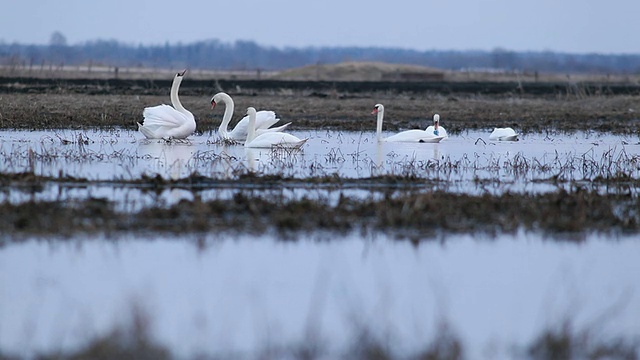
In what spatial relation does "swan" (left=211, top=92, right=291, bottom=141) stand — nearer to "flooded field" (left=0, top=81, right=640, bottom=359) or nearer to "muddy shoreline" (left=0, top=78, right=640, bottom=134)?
"muddy shoreline" (left=0, top=78, right=640, bottom=134)

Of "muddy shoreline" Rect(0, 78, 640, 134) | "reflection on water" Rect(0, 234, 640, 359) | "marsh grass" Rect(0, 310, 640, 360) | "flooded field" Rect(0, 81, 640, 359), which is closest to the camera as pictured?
"marsh grass" Rect(0, 310, 640, 360)

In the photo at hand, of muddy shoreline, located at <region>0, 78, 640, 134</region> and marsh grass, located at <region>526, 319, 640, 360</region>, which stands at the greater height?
marsh grass, located at <region>526, 319, 640, 360</region>

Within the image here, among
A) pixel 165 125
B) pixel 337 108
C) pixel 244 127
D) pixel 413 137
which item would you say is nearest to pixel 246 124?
pixel 244 127

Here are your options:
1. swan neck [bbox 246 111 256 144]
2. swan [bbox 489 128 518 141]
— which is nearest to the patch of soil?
swan neck [bbox 246 111 256 144]

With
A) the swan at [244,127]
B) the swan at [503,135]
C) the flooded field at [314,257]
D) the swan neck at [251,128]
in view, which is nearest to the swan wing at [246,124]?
the swan at [244,127]

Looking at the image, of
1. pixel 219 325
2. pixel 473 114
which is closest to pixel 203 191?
pixel 219 325

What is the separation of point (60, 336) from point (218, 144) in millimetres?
12725

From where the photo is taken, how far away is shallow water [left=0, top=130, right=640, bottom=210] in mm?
11969

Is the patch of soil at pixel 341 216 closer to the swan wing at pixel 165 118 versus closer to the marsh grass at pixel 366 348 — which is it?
the marsh grass at pixel 366 348

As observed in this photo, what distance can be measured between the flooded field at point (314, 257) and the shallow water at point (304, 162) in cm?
8

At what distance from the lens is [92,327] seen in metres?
5.98

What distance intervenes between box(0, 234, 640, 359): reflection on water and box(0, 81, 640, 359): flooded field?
0.07 feet

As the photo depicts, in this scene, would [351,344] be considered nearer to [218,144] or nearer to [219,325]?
[219,325]

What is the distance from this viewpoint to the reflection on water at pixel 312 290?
20.2ft
